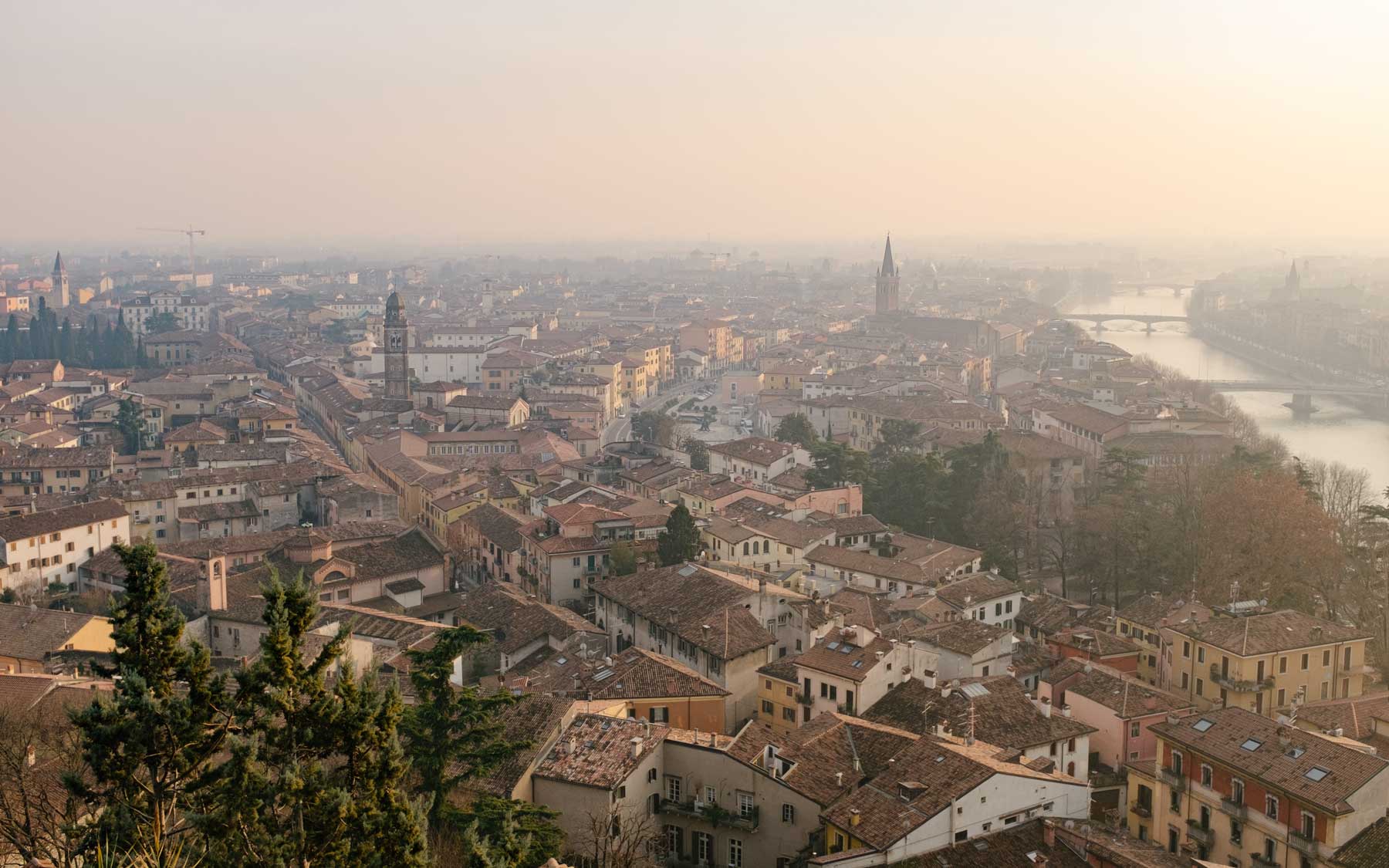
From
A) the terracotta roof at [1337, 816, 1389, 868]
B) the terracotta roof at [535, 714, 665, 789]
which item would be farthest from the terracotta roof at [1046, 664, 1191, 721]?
the terracotta roof at [535, 714, 665, 789]

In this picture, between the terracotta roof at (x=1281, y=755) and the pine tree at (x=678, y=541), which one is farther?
the pine tree at (x=678, y=541)

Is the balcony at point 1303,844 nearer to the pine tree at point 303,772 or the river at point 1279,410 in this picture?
the pine tree at point 303,772

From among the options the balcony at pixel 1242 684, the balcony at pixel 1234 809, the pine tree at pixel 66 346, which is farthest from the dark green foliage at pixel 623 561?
the pine tree at pixel 66 346

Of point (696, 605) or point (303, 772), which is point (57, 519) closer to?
point (696, 605)

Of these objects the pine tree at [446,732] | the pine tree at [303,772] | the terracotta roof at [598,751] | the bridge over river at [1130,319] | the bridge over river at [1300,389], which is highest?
the pine tree at [303,772]

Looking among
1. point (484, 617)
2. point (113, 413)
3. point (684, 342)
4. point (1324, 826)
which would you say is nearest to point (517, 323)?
point (684, 342)

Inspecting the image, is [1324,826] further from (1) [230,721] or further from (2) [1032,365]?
(2) [1032,365]
